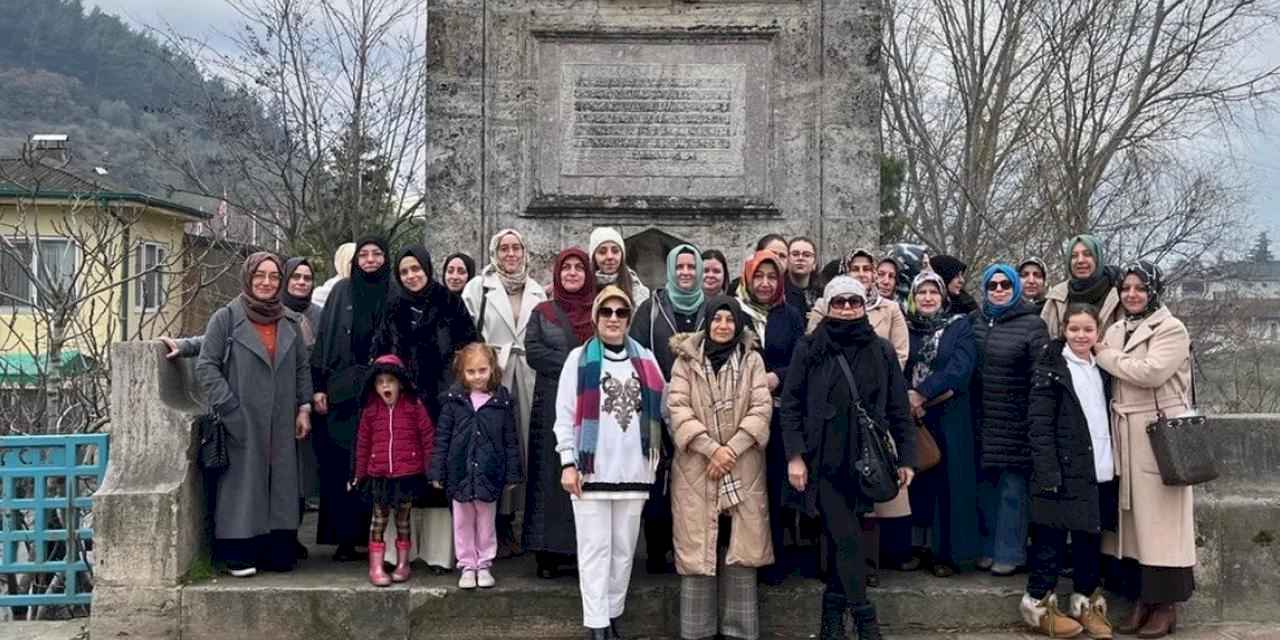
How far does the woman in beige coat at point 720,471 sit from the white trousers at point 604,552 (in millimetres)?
247

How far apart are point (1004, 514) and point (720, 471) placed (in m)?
1.77

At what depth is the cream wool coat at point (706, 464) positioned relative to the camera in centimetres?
525

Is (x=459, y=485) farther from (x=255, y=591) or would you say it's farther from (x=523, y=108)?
(x=523, y=108)

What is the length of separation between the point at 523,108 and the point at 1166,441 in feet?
15.0

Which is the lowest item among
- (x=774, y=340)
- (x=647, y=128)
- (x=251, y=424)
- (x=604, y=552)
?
(x=604, y=552)

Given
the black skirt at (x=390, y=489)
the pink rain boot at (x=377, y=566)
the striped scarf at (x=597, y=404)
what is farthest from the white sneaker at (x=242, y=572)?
the striped scarf at (x=597, y=404)

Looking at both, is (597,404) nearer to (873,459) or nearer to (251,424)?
(873,459)

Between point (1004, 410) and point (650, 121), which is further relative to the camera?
point (650, 121)

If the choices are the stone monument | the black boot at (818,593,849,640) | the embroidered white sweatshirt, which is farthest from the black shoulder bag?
the black boot at (818,593,849,640)

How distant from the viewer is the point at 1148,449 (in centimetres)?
556

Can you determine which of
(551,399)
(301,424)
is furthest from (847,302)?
(301,424)

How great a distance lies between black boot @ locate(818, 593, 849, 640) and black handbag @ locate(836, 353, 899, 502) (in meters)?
0.52

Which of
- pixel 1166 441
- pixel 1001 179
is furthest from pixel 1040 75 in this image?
pixel 1166 441

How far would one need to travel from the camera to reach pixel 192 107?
680 inches
